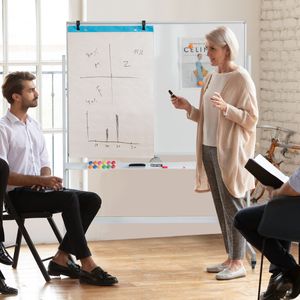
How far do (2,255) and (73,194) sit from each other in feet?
2.01

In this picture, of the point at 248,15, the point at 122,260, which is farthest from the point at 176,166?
the point at 248,15

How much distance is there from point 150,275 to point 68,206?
731 mm

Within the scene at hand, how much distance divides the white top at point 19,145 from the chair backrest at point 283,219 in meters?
1.84

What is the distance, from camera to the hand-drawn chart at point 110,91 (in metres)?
5.75

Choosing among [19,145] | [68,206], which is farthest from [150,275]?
[19,145]

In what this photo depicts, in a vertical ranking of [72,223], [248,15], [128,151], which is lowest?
[72,223]

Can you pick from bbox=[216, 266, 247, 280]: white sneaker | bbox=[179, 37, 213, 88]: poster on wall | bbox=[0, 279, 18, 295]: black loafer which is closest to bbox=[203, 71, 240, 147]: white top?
bbox=[179, 37, 213, 88]: poster on wall

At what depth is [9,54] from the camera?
641 centimetres

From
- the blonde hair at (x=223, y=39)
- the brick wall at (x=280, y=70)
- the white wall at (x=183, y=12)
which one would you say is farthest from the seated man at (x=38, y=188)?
the brick wall at (x=280, y=70)

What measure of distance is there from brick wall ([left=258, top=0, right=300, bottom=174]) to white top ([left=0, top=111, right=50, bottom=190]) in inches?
81.3

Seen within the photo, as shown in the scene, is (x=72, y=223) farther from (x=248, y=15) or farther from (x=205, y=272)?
(x=248, y=15)

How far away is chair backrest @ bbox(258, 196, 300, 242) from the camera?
3.89 m

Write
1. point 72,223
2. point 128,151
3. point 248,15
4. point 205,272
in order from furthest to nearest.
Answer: point 248,15
point 128,151
point 205,272
point 72,223

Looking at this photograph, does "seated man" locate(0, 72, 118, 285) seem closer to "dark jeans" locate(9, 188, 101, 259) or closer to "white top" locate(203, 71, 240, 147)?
"dark jeans" locate(9, 188, 101, 259)
